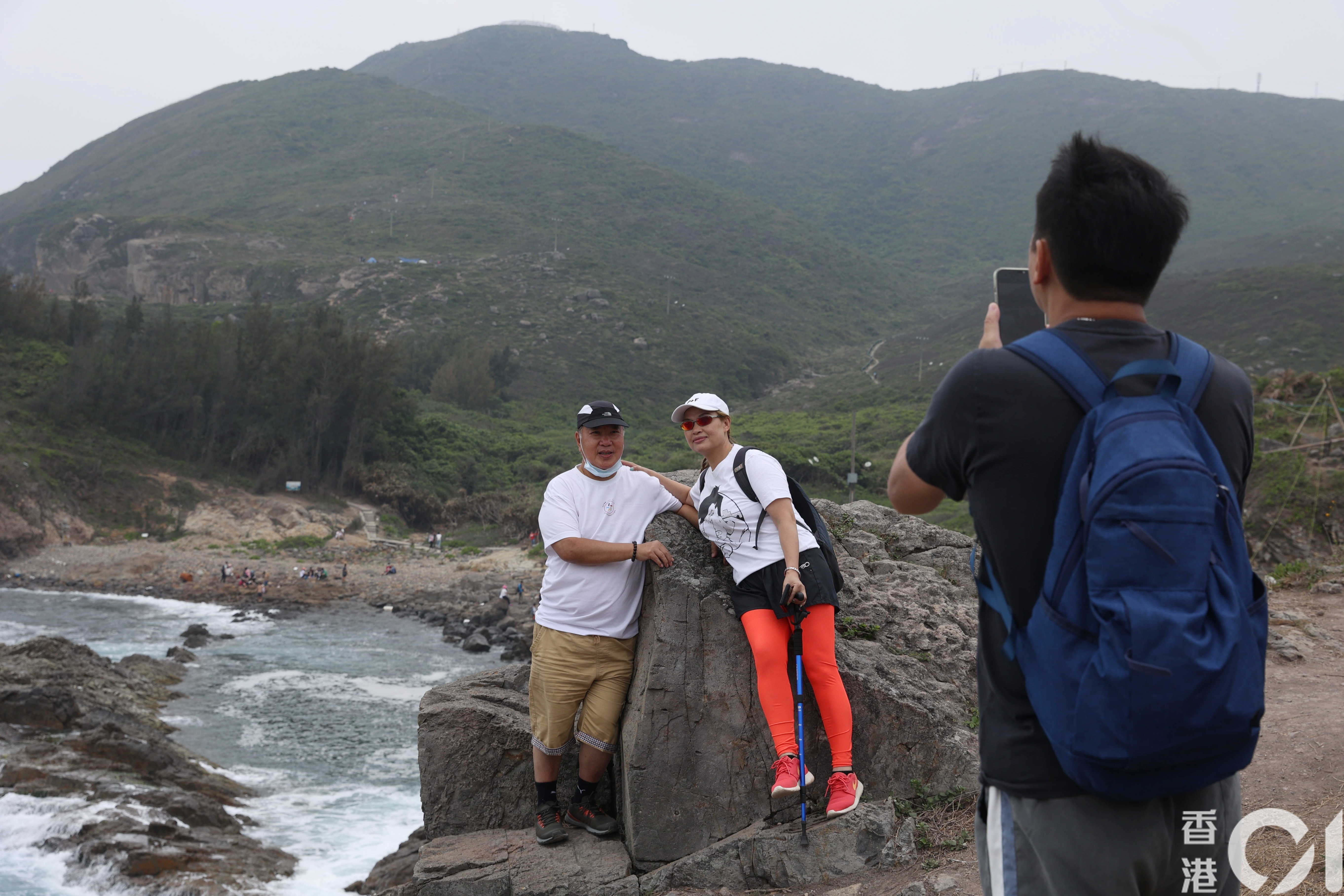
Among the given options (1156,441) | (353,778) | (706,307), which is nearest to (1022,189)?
(706,307)

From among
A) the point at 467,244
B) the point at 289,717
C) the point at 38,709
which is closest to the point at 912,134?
the point at 467,244

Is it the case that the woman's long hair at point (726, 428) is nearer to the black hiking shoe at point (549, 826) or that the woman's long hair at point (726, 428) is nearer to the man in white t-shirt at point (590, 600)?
the man in white t-shirt at point (590, 600)

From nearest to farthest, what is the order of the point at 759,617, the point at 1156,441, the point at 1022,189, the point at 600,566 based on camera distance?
1. the point at 1156,441
2. the point at 759,617
3. the point at 600,566
4. the point at 1022,189

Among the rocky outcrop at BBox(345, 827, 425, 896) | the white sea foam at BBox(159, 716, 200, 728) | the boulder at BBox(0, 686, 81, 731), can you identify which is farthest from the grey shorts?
the white sea foam at BBox(159, 716, 200, 728)

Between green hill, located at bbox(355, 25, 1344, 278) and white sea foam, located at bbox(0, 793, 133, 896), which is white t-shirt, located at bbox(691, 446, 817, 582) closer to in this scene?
white sea foam, located at bbox(0, 793, 133, 896)

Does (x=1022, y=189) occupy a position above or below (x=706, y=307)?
above

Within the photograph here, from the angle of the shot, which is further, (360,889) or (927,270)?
(927,270)

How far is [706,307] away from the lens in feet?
246

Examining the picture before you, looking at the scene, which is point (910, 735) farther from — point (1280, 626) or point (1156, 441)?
point (1280, 626)

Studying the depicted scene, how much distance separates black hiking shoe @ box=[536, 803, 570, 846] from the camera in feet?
16.0

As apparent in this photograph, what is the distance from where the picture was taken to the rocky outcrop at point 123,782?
10.1 meters

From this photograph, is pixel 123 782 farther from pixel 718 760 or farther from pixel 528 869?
pixel 718 760

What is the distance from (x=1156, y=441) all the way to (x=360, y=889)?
10.6 m

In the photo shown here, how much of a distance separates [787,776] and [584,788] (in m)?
1.33
